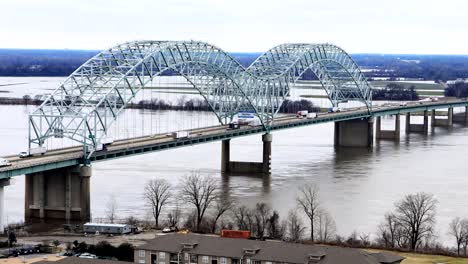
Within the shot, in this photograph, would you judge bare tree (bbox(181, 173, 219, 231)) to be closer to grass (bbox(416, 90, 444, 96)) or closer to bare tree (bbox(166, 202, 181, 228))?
bare tree (bbox(166, 202, 181, 228))

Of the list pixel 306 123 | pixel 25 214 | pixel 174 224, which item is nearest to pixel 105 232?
pixel 174 224

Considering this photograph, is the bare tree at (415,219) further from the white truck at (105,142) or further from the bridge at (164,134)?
the white truck at (105,142)

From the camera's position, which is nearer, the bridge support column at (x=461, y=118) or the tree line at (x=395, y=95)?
the bridge support column at (x=461, y=118)

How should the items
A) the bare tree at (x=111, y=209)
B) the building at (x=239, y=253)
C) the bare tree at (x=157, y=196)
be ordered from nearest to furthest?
the building at (x=239, y=253), the bare tree at (x=111, y=209), the bare tree at (x=157, y=196)

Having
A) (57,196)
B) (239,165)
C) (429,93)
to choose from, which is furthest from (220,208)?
(429,93)

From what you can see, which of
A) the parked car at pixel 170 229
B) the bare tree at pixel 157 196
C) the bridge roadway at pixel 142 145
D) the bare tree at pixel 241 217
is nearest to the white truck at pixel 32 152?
the bridge roadway at pixel 142 145

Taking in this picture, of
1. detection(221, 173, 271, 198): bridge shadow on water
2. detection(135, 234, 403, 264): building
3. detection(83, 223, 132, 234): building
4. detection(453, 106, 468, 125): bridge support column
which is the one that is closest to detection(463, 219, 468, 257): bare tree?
detection(135, 234, 403, 264): building

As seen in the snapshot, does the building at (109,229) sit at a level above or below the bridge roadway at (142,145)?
below
